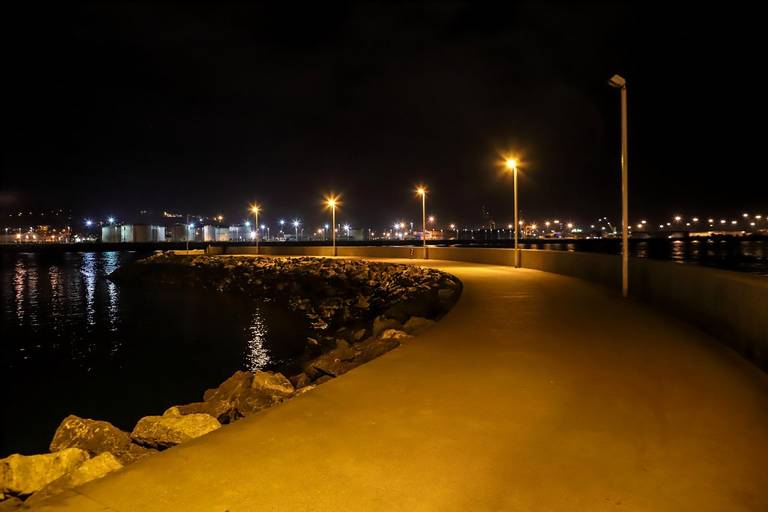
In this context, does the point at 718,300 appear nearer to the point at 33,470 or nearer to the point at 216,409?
the point at 216,409

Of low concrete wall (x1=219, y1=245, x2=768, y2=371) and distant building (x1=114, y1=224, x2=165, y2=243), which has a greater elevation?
distant building (x1=114, y1=224, x2=165, y2=243)

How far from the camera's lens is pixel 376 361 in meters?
7.75

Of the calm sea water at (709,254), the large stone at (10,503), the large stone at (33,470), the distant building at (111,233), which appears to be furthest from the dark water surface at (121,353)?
the distant building at (111,233)

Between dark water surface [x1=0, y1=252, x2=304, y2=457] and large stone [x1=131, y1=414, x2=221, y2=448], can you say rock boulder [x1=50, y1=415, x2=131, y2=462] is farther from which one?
dark water surface [x1=0, y1=252, x2=304, y2=457]

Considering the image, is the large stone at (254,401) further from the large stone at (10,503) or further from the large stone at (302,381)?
the large stone at (10,503)

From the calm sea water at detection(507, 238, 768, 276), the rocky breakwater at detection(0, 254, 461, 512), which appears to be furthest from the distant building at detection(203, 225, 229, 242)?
the rocky breakwater at detection(0, 254, 461, 512)

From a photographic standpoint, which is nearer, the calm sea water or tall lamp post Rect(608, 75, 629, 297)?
tall lamp post Rect(608, 75, 629, 297)

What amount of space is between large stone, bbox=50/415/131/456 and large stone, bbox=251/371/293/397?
7.23 ft

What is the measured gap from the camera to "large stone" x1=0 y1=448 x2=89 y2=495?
5.02 m

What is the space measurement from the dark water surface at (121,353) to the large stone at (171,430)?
17.9 feet

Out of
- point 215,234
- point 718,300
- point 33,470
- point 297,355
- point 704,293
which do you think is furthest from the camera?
point 215,234

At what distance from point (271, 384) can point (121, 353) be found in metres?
11.9

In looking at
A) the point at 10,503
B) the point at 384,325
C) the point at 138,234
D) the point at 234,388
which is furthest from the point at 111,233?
the point at 10,503

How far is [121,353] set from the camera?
18375mm
